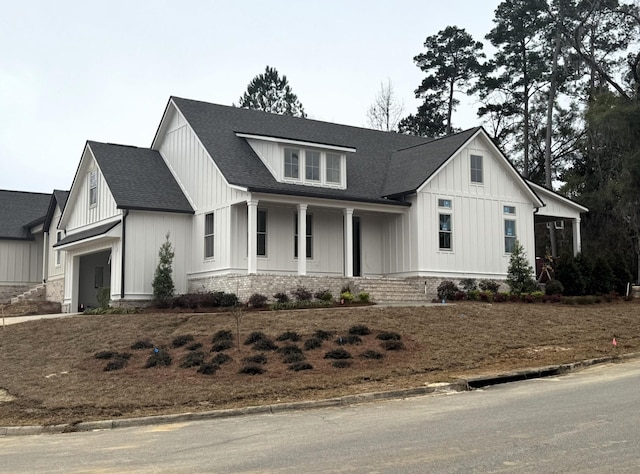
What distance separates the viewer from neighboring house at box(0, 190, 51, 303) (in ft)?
122

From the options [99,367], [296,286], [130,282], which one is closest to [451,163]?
[296,286]

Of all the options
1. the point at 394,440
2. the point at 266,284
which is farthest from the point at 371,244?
the point at 394,440

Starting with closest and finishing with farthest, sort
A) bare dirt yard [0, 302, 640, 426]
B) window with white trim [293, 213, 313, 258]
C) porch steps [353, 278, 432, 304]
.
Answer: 1. bare dirt yard [0, 302, 640, 426]
2. porch steps [353, 278, 432, 304]
3. window with white trim [293, 213, 313, 258]

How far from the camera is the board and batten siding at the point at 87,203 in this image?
28.8 metres

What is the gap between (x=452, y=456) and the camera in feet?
29.1

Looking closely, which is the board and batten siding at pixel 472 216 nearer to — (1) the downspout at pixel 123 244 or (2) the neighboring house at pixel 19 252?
(1) the downspout at pixel 123 244

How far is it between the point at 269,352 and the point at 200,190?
1193cm

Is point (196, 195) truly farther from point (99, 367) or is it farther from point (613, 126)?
point (613, 126)

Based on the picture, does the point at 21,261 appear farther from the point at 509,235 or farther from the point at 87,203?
the point at 509,235

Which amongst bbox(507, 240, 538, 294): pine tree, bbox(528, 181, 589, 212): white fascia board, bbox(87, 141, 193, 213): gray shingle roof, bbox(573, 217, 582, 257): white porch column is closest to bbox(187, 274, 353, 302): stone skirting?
bbox(87, 141, 193, 213): gray shingle roof

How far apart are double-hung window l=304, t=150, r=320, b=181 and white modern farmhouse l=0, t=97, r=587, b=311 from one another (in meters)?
0.04

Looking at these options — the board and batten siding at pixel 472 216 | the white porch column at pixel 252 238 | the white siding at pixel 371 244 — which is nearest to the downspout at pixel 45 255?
the white porch column at pixel 252 238

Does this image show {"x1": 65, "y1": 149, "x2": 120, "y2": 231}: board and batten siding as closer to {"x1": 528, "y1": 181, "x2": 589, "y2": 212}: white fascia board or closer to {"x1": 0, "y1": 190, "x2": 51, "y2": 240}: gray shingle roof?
{"x1": 0, "y1": 190, "x2": 51, "y2": 240}: gray shingle roof

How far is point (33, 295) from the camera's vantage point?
3488 centimetres
